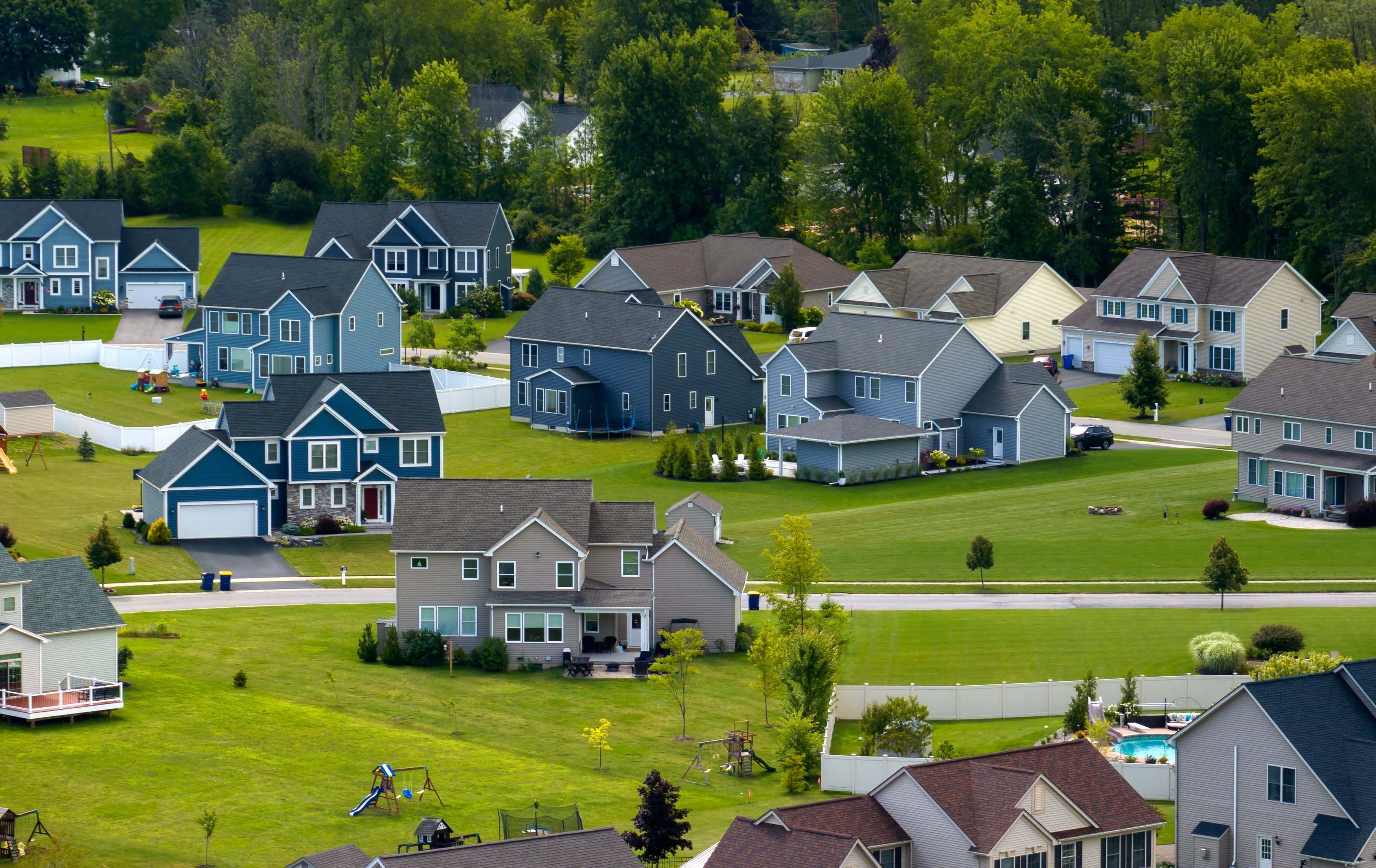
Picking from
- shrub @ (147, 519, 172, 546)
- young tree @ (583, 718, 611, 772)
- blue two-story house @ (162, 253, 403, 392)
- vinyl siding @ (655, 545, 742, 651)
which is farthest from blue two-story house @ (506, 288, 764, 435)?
young tree @ (583, 718, 611, 772)

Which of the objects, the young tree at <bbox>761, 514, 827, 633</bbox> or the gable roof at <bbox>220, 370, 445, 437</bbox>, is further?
the gable roof at <bbox>220, 370, 445, 437</bbox>

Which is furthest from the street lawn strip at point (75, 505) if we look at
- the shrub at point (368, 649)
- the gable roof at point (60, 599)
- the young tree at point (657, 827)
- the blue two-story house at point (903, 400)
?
the young tree at point (657, 827)

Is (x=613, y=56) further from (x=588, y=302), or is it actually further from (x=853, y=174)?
(x=588, y=302)

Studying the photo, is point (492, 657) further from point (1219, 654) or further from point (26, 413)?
point (26, 413)

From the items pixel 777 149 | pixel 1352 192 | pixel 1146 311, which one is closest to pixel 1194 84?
pixel 1352 192

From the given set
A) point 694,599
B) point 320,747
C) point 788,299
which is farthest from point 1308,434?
point 788,299

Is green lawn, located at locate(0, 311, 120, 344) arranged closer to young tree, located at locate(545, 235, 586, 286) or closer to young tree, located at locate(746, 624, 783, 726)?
young tree, located at locate(545, 235, 586, 286)

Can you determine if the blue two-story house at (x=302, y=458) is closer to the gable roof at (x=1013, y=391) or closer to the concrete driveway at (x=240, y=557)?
the concrete driveway at (x=240, y=557)
